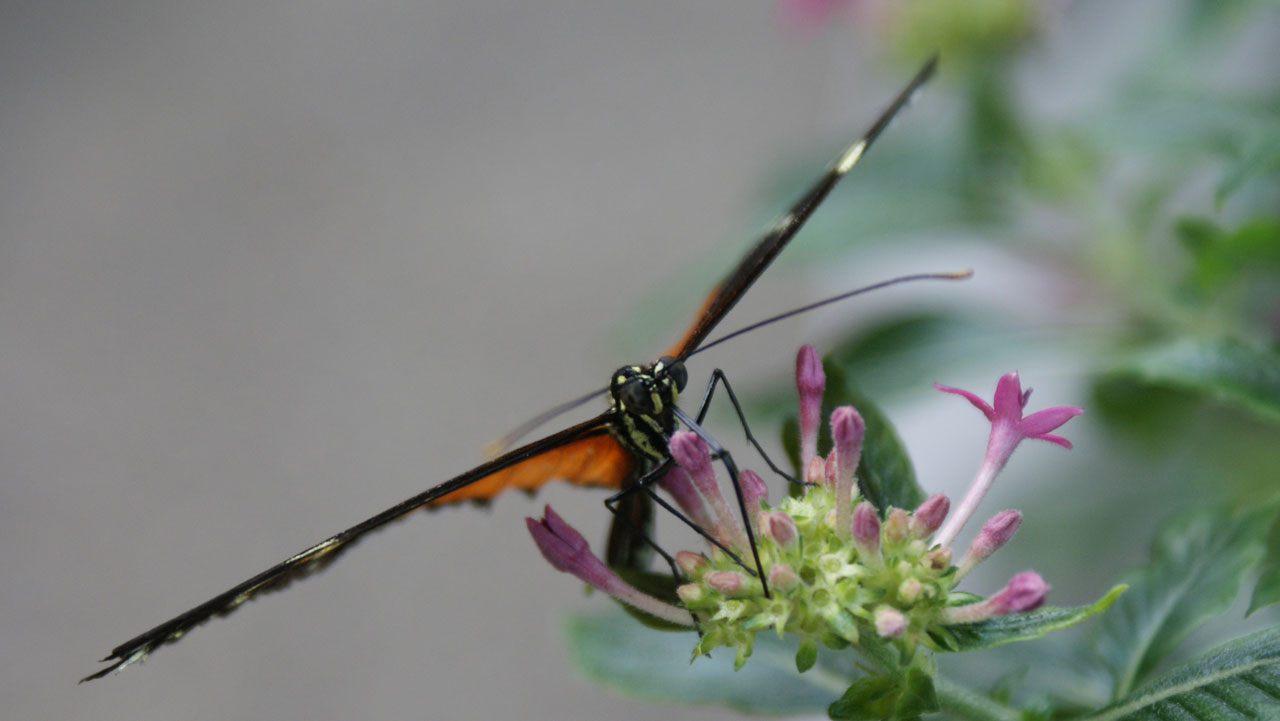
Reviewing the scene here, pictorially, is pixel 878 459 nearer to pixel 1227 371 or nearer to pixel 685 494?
pixel 685 494

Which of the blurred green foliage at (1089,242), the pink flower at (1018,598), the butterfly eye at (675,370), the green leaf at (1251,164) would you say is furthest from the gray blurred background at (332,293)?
the pink flower at (1018,598)

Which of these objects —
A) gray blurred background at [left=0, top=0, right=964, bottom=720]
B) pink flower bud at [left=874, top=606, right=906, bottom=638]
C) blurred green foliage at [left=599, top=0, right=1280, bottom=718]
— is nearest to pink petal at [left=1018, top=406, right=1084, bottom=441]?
pink flower bud at [left=874, top=606, right=906, bottom=638]

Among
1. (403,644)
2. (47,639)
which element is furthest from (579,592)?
(47,639)

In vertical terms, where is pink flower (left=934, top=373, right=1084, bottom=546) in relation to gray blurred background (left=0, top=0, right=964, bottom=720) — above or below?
below

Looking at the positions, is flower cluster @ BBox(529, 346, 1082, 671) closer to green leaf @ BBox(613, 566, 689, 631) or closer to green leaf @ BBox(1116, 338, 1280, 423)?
green leaf @ BBox(613, 566, 689, 631)

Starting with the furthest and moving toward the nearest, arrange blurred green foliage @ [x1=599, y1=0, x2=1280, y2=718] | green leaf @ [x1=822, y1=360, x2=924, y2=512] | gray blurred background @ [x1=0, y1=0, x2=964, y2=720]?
gray blurred background @ [x1=0, y1=0, x2=964, y2=720], blurred green foliage @ [x1=599, y1=0, x2=1280, y2=718], green leaf @ [x1=822, y1=360, x2=924, y2=512]

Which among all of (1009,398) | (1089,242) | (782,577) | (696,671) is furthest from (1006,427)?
(1089,242)
